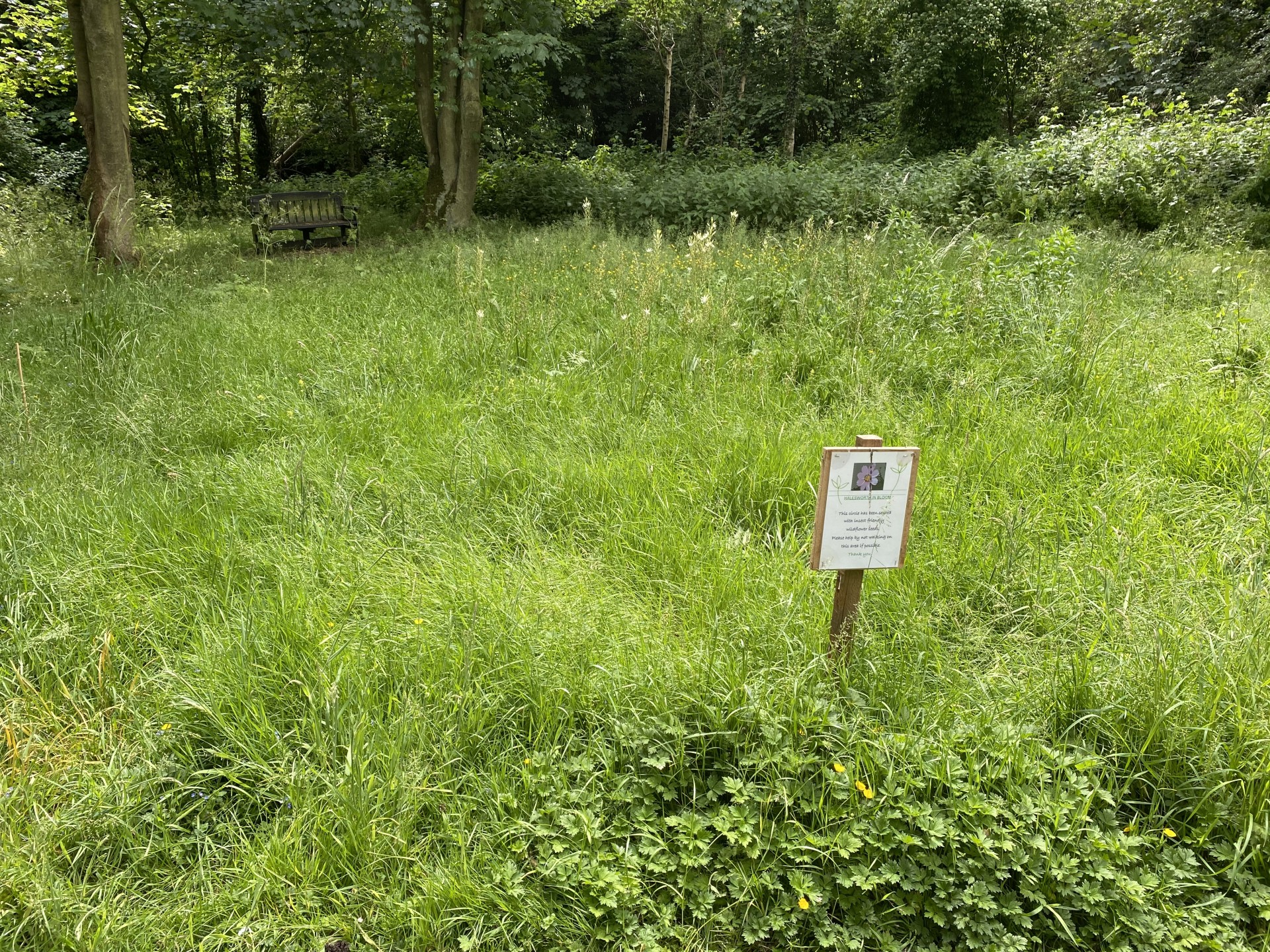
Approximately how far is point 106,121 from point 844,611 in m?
9.56

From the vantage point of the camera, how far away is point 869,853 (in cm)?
198

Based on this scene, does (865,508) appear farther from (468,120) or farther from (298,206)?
(298,206)

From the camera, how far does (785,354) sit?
4.94m

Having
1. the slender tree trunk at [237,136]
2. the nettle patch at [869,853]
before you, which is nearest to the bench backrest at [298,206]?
the nettle patch at [869,853]

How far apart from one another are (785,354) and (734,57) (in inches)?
902

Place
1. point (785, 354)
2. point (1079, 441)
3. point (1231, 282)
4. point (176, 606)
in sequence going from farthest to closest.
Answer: point (1231, 282), point (785, 354), point (1079, 441), point (176, 606)

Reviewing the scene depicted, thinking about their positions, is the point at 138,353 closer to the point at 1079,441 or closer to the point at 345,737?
the point at 345,737

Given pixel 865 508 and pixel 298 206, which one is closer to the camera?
pixel 865 508

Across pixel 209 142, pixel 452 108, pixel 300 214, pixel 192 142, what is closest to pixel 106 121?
pixel 300 214

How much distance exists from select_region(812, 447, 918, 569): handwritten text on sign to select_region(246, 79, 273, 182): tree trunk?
24.2 m

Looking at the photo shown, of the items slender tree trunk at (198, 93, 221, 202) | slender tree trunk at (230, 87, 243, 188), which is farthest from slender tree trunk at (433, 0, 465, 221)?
slender tree trunk at (230, 87, 243, 188)

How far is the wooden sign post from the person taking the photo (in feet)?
7.23

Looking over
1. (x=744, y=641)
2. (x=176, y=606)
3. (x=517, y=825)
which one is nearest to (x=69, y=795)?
(x=176, y=606)

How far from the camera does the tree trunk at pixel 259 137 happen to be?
72.1ft
